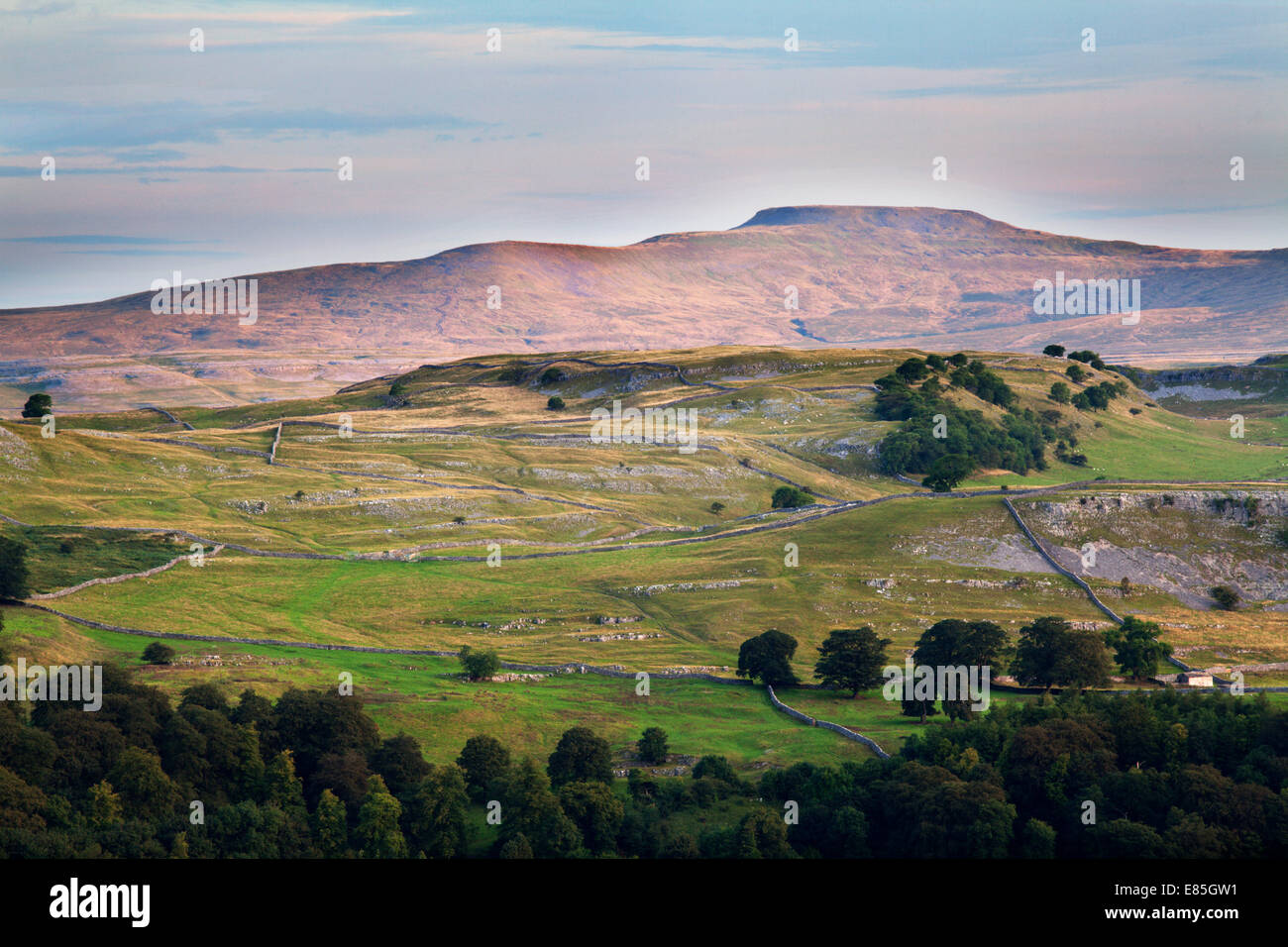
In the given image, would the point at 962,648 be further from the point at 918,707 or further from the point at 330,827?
the point at 330,827

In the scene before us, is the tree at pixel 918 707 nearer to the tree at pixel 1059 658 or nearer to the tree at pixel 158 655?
the tree at pixel 1059 658

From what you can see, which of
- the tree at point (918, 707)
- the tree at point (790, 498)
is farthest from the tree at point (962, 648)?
the tree at point (790, 498)

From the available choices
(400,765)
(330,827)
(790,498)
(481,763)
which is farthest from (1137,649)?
(790,498)

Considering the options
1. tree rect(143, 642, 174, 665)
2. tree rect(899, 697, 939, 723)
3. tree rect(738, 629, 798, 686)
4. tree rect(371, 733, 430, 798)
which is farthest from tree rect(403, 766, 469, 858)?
tree rect(899, 697, 939, 723)

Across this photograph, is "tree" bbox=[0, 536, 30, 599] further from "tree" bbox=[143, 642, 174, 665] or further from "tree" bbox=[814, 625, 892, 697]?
"tree" bbox=[814, 625, 892, 697]

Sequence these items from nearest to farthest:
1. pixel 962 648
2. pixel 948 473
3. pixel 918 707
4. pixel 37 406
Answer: pixel 918 707 < pixel 962 648 < pixel 948 473 < pixel 37 406
